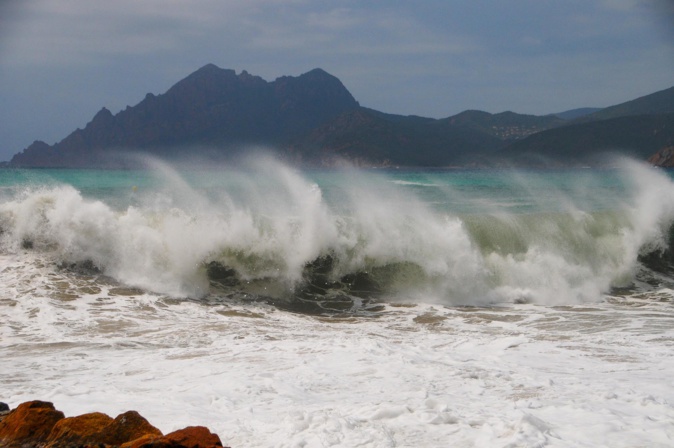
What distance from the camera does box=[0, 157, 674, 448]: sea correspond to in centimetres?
552

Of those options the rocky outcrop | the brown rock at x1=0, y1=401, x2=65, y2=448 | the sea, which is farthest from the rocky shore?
the rocky outcrop

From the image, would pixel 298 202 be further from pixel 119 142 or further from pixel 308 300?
pixel 119 142

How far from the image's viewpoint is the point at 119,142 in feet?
399

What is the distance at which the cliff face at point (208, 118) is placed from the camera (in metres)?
113

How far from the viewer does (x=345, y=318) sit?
11977mm

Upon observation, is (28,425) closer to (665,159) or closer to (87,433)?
(87,433)

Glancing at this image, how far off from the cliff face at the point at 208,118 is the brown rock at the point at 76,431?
331 feet

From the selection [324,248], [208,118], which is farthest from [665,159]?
[208,118]

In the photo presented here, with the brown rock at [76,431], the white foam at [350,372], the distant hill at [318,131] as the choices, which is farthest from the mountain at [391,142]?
the brown rock at [76,431]

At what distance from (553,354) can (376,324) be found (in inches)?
150

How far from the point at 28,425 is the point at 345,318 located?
7934 mm

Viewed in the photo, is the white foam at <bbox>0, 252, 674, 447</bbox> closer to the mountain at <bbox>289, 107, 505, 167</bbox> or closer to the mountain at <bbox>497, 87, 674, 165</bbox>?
the mountain at <bbox>497, 87, 674, 165</bbox>

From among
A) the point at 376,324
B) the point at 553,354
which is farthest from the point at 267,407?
the point at 376,324

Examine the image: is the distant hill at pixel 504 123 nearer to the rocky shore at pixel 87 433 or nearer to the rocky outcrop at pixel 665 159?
the rocky outcrop at pixel 665 159
